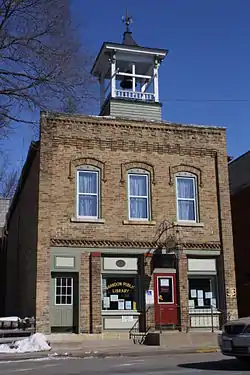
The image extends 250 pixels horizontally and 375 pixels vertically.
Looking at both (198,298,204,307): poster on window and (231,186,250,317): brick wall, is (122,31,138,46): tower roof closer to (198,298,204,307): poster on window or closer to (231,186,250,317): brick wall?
(231,186,250,317): brick wall

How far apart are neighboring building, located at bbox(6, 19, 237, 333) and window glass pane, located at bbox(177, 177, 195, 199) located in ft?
0.15

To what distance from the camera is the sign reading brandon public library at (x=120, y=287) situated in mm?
21219

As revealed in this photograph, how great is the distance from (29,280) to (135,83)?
10563 millimetres

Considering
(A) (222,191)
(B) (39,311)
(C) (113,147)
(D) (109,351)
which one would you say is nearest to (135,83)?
(C) (113,147)

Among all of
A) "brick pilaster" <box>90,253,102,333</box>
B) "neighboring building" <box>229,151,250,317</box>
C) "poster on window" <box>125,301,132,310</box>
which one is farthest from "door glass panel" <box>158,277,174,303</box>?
"neighboring building" <box>229,151,250,317</box>

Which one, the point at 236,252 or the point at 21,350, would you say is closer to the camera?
the point at 21,350

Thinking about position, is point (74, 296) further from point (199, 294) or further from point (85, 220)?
point (199, 294)

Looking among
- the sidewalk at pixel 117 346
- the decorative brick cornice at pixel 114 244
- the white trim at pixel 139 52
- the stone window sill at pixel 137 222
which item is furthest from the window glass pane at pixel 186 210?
the white trim at pixel 139 52

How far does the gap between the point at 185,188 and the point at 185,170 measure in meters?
0.78

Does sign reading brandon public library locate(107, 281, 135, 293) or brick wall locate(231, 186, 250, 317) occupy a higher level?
brick wall locate(231, 186, 250, 317)

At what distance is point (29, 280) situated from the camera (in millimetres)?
23422

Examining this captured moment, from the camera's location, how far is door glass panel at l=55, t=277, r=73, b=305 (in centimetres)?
2056

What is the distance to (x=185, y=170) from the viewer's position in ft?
75.4

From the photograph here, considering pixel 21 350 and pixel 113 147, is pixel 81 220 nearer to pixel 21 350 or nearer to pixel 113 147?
pixel 113 147
